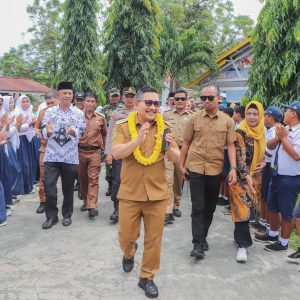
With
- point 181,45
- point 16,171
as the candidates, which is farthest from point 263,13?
point 181,45

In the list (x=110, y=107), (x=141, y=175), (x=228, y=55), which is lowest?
(x=141, y=175)

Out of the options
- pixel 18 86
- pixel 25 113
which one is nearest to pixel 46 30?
pixel 18 86

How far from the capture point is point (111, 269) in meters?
4.07

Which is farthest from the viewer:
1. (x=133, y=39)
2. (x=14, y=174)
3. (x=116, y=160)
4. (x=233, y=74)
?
(x=233, y=74)

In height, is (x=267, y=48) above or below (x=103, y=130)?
above

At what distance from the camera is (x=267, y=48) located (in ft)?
22.4

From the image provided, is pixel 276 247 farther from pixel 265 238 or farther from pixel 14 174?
pixel 14 174

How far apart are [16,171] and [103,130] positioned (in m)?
1.81

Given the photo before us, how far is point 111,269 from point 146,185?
A: 1170mm

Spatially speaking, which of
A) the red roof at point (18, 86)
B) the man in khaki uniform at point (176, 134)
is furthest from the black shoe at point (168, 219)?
the red roof at point (18, 86)

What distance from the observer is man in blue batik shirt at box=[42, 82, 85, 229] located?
5422 millimetres

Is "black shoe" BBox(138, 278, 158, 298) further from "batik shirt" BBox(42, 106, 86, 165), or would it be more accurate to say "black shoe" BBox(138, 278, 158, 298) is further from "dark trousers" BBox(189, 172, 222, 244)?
"batik shirt" BBox(42, 106, 86, 165)

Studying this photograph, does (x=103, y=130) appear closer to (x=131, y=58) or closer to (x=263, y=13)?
(x=263, y=13)

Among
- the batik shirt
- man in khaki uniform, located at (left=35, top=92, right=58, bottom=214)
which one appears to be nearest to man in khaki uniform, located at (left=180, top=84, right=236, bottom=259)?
the batik shirt
